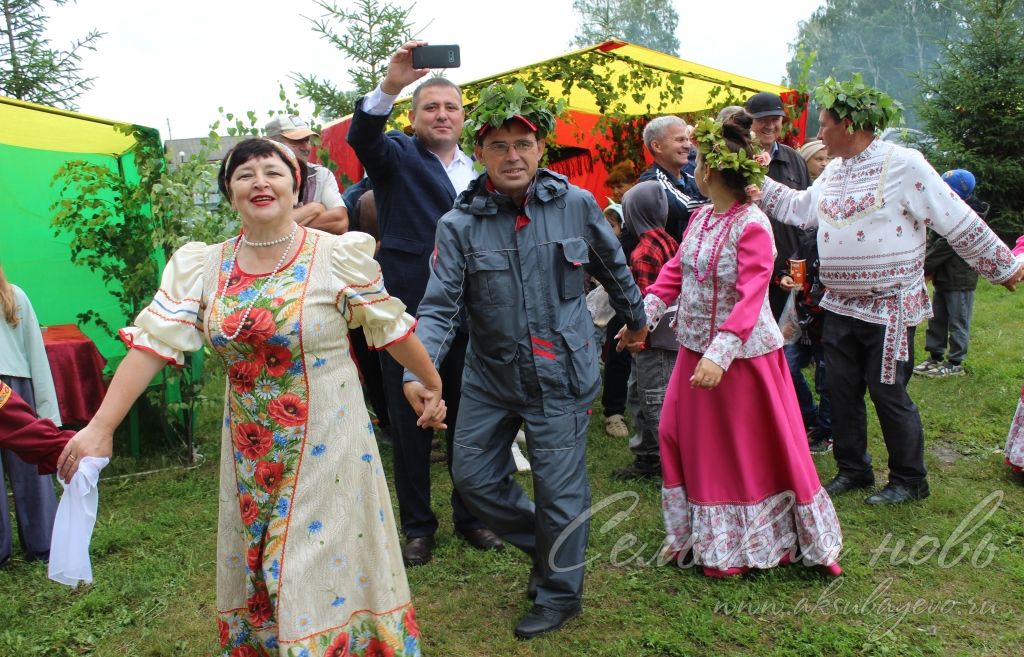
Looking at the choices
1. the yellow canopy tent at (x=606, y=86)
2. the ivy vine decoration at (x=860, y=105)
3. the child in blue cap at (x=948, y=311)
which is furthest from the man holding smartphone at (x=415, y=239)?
the child in blue cap at (x=948, y=311)

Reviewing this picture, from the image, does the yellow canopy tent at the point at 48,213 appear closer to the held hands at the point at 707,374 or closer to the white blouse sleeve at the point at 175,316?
the white blouse sleeve at the point at 175,316

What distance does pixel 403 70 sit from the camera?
3664 mm

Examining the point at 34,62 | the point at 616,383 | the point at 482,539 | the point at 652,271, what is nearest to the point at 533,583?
the point at 482,539

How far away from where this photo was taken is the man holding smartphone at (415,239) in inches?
164

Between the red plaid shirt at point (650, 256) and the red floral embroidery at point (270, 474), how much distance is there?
2.60m

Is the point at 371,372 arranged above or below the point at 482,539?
above

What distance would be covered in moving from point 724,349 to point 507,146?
126cm

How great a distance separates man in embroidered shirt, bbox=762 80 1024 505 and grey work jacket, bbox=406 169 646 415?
1.74m

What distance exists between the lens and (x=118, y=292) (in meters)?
6.18

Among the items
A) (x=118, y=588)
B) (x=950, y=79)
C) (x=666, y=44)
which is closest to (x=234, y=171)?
(x=118, y=588)

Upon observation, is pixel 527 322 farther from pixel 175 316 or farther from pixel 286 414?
pixel 175 316

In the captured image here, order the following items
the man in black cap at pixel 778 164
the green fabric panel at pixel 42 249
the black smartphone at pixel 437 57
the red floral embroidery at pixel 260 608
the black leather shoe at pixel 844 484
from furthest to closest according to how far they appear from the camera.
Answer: the green fabric panel at pixel 42 249
the man in black cap at pixel 778 164
the black leather shoe at pixel 844 484
the black smartphone at pixel 437 57
the red floral embroidery at pixel 260 608

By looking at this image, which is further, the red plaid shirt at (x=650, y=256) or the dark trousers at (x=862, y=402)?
the red plaid shirt at (x=650, y=256)

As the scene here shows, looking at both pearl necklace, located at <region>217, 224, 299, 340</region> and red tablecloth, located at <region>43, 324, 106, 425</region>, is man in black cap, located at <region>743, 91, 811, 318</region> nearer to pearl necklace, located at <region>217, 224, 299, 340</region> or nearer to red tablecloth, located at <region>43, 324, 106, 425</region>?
pearl necklace, located at <region>217, 224, 299, 340</region>
